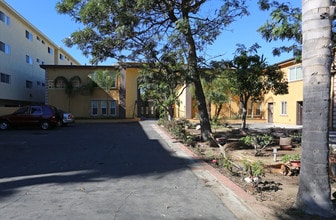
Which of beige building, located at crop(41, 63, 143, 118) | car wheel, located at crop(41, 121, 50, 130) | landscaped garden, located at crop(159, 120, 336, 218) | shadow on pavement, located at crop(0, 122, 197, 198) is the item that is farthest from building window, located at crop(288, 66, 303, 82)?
car wheel, located at crop(41, 121, 50, 130)

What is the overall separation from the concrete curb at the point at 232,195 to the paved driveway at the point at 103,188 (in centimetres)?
17

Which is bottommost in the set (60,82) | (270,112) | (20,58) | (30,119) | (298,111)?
(30,119)

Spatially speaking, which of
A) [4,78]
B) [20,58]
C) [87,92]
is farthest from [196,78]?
[20,58]

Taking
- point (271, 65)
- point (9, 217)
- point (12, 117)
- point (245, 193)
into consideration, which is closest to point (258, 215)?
point (245, 193)

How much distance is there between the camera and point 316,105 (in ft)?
16.6

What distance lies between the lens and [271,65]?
1794 centimetres

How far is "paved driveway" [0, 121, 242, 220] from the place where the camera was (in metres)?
5.48

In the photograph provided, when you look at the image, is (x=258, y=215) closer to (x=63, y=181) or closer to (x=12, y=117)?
(x=63, y=181)

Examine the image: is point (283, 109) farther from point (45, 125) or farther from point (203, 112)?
point (45, 125)

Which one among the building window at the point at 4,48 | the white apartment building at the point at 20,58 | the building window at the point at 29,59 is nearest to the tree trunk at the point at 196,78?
the white apartment building at the point at 20,58

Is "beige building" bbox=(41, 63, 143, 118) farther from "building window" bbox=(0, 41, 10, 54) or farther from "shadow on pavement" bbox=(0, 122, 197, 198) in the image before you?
"shadow on pavement" bbox=(0, 122, 197, 198)

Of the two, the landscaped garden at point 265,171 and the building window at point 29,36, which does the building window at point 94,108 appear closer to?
the building window at point 29,36

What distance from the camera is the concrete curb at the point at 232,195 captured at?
17.9 feet

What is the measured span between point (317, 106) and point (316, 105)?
0.8 inches
